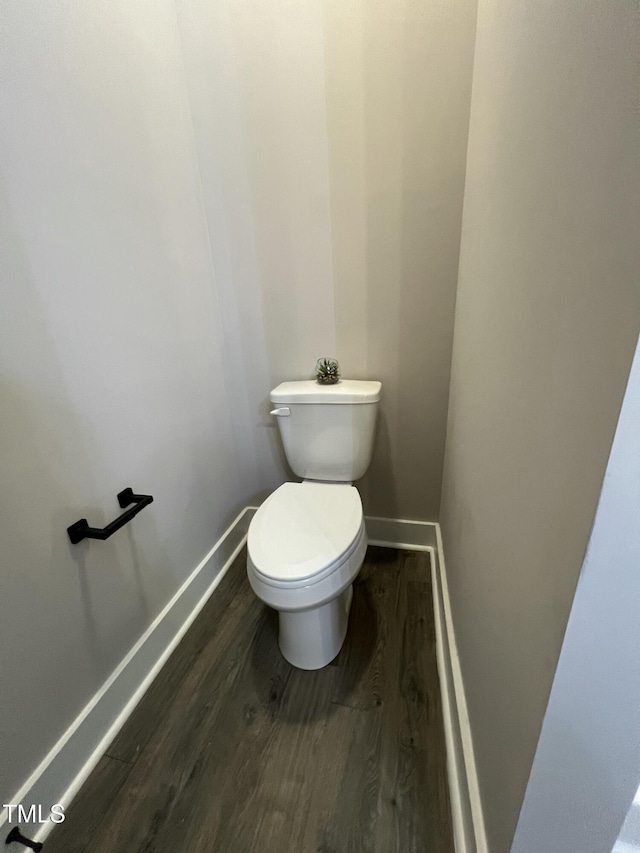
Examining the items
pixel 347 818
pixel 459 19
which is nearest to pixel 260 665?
pixel 347 818

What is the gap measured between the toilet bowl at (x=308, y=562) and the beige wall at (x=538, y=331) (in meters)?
0.34

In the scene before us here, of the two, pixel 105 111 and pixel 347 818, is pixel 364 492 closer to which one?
pixel 347 818

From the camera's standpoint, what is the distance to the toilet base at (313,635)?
1.17 m

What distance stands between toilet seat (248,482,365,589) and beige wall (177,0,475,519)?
400 mm

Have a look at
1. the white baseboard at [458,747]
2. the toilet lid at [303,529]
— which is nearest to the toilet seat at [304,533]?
the toilet lid at [303,529]

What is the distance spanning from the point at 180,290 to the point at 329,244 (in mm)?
531

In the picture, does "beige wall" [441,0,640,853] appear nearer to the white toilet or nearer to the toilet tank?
the white toilet

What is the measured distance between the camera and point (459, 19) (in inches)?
42.1

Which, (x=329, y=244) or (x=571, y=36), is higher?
(x=571, y=36)

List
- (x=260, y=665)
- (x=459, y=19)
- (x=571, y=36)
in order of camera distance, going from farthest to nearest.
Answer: (x=260, y=665) → (x=459, y=19) → (x=571, y=36)

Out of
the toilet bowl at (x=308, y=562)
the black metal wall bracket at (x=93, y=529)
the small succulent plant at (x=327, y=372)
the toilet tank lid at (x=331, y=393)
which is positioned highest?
the small succulent plant at (x=327, y=372)

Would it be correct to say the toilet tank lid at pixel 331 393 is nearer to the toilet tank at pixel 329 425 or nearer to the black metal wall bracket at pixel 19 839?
the toilet tank at pixel 329 425

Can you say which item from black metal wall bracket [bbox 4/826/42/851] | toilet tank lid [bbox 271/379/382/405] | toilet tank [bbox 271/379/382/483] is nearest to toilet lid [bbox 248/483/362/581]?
toilet tank [bbox 271/379/382/483]

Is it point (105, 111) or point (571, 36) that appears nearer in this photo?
point (571, 36)
